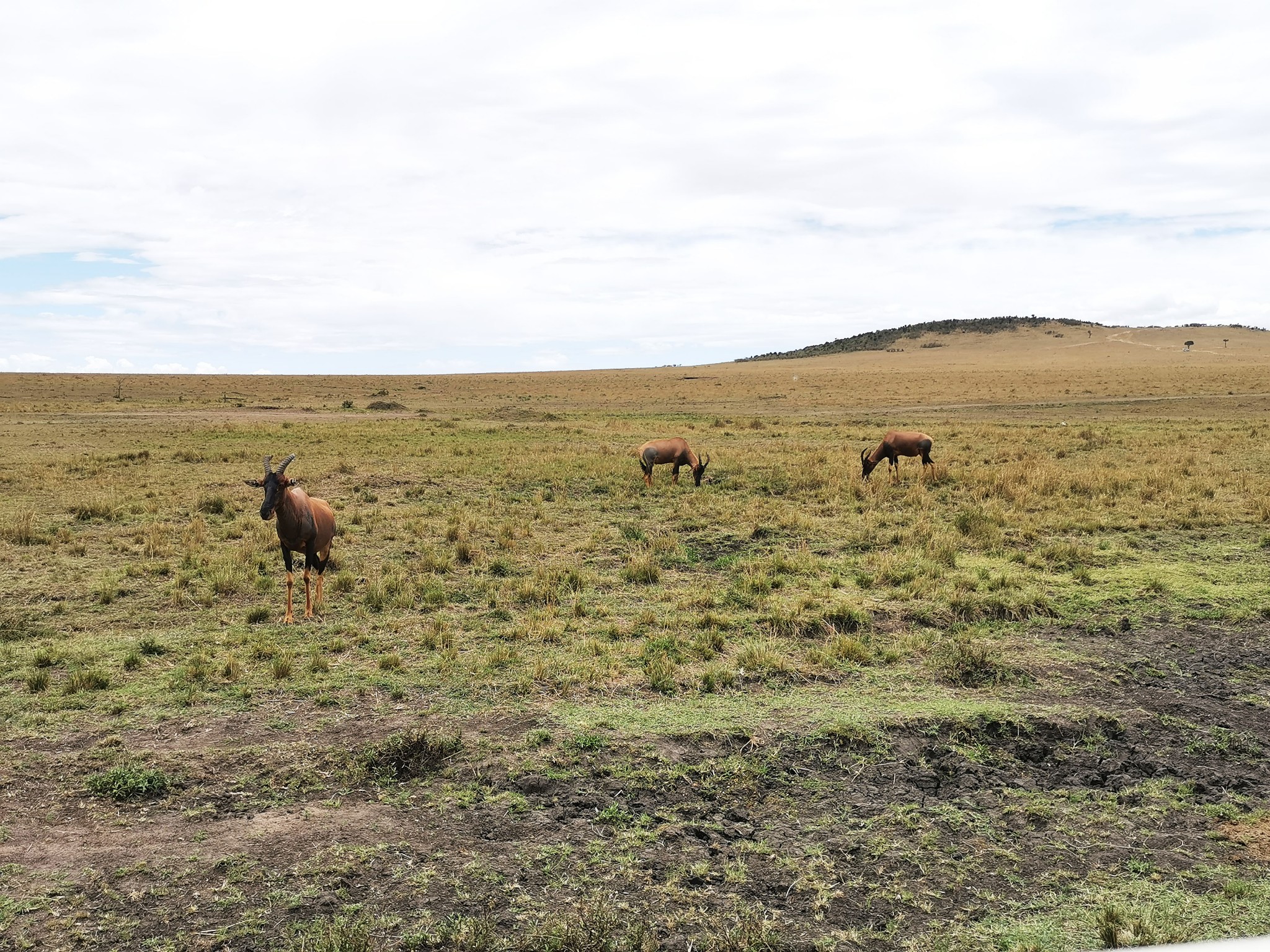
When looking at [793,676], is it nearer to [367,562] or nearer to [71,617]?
[367,562]

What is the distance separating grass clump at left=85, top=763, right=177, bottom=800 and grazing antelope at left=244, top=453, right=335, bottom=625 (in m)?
3.66

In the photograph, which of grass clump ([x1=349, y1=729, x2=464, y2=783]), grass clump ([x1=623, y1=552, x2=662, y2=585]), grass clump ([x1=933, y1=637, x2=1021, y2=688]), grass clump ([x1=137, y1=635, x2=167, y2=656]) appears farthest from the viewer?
grass clump ([x1=623, y1=552, x2=662, y2=585])

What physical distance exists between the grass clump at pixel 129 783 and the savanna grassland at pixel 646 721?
0.03 meters

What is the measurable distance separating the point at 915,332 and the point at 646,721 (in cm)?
17760

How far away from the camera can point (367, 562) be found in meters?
12.7

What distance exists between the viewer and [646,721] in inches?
276

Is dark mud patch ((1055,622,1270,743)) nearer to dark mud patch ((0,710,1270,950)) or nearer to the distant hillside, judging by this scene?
dark mud patch ((0,710,1270,950))

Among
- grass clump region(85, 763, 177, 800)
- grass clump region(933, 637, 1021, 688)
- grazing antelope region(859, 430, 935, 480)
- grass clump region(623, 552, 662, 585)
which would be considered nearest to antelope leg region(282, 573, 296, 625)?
grass clump region(85, 763, 177, 800)

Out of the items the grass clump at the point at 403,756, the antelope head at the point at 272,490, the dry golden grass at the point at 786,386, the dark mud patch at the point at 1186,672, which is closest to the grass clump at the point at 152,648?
the antelope head at the point at 272,490

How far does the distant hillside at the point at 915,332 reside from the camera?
16550 cm

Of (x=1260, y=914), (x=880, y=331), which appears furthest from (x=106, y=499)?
(x=880, y=331)

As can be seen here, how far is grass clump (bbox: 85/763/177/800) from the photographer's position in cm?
598

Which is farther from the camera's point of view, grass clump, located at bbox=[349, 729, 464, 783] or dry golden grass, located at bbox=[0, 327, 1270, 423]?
dry golden grass, located at bbox=[0, 327, 1270, 423]

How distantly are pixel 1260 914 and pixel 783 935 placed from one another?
254 cm
